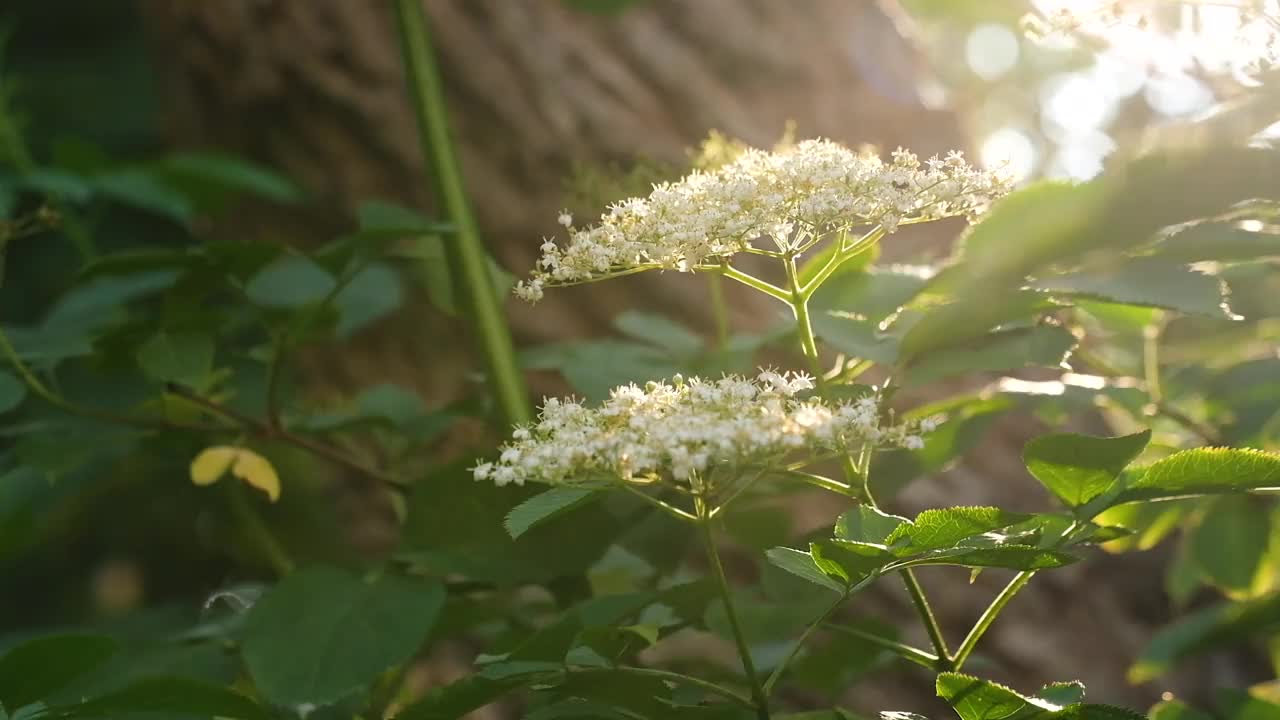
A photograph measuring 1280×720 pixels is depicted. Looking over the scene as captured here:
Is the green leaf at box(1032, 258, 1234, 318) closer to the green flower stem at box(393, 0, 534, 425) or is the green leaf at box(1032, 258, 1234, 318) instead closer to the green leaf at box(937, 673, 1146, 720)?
the green leaf at box(937, 673, 1146, 720)

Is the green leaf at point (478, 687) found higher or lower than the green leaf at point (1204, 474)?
lower

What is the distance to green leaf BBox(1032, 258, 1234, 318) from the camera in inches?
25.8

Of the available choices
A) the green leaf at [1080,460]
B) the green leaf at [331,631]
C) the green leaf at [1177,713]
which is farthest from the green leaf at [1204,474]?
the green leaf at [331,631]

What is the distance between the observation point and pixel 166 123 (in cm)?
211

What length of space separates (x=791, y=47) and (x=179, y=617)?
122 cm

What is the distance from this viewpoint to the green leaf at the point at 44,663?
0.67 meters

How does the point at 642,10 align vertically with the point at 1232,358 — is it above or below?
above

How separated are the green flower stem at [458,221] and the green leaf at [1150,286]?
0.45 meters

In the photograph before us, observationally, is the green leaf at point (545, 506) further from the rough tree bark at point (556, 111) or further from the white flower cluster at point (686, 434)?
the rough tree bark at point (556, 111)

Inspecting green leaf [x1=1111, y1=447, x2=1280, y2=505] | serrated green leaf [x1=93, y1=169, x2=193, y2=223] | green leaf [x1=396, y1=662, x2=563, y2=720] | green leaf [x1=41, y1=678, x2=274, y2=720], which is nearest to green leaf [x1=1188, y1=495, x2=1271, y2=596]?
green leaf [x1=1111, y1=447, x2=1280, y2=505]

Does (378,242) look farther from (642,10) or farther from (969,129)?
(969,129)

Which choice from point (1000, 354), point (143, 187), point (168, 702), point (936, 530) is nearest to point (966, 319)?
point (1000, 354)

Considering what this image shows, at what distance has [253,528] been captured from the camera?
3.96 feet

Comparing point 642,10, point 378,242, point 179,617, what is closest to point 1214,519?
point 378,242
